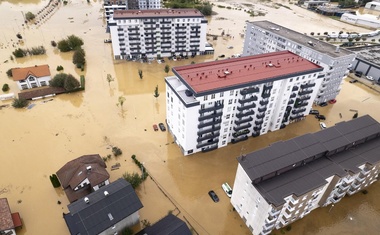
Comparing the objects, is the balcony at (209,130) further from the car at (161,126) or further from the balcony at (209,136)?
the car at (161,126)

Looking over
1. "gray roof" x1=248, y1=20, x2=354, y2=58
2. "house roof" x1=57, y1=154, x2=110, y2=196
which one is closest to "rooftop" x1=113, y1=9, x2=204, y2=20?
"gray roof" x1=248, y1=20, x2=354, y2=58

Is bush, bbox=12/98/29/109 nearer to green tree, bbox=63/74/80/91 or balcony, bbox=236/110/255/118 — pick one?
green tree, bbox=63/74/80/91

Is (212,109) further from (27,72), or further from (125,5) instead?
(125,5)

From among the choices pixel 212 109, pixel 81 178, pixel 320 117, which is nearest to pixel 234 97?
pixel 212 109

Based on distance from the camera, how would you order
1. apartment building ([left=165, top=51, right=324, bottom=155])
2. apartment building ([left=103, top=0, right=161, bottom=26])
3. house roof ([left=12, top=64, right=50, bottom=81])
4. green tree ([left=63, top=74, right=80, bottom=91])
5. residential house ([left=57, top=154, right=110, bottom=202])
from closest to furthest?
1. residential house ([left=57, top=154, right=110, bottom=202])
2. apartment building ([left=165, top=51, right=324, bottom=155])
3. green tree ([left=63, top=74, right=80, bottom=91])
4. house roof ([left=12, top=64, right=50, bottom=81])
5. apartment building ([left=103, top=0, right=161, bottom=26])

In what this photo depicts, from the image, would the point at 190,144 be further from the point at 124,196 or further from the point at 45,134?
the point at 45,134

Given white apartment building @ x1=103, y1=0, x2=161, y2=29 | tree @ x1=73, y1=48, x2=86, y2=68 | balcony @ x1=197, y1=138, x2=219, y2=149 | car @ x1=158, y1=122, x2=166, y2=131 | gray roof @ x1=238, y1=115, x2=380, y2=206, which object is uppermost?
white apartment building @ x1=103, y1=0, x2=161, y2=29
